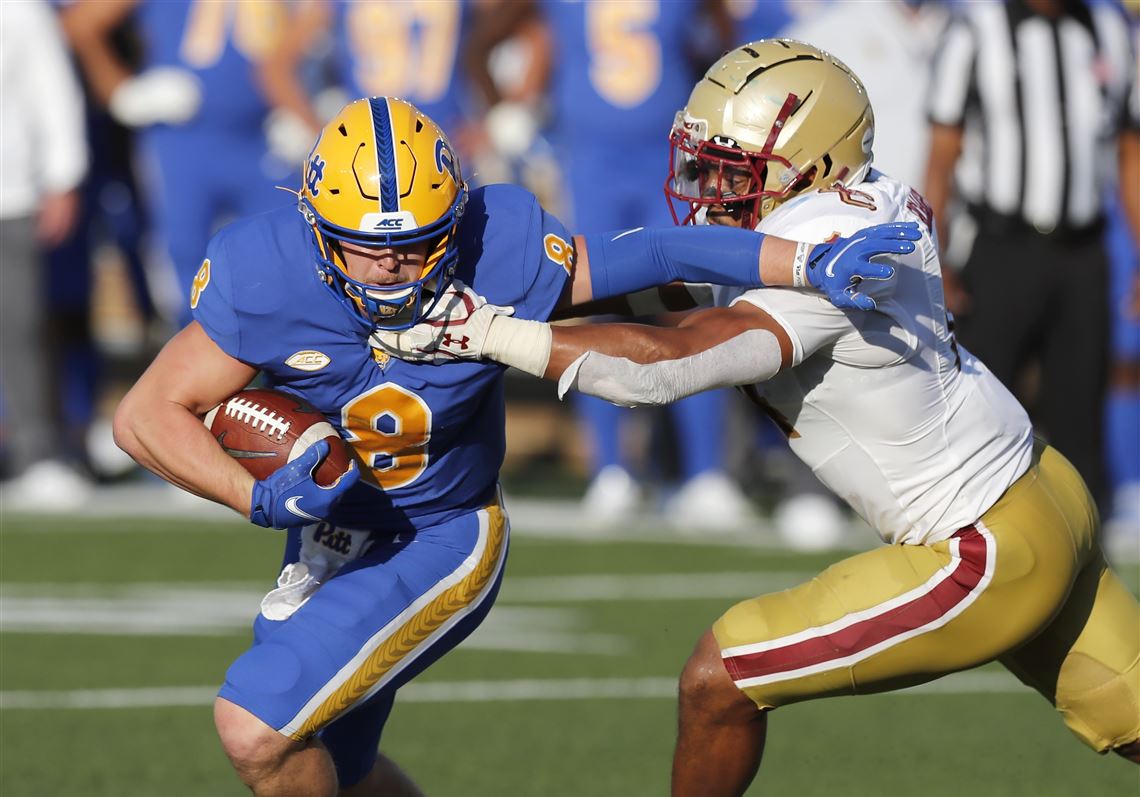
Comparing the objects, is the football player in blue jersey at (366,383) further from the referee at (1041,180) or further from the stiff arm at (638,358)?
the referee at (1041,180)

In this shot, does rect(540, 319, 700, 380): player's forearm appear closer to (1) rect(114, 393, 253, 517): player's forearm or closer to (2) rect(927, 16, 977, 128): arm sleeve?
(1) rect(114, 393, 253, 517): player's forearm

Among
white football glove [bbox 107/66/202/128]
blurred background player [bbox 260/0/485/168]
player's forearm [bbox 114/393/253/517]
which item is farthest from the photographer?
blurred background player [bbox 260/0/485/168]

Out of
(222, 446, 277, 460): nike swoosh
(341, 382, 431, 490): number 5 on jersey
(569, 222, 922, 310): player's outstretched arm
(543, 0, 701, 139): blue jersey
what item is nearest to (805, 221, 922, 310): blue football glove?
(569, 222, 922, 310): player's outstretched arm

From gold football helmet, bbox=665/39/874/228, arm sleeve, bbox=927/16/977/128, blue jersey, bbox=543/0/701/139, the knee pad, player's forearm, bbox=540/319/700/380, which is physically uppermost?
gold football helmet, bbox=665/39/874/228

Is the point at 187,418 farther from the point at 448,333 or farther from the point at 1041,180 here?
the point at 1041,180

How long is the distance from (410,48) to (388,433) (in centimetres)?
597

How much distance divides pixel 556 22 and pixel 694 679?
557 cm

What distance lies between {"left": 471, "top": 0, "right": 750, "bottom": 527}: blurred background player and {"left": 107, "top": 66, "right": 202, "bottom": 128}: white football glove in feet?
5.31

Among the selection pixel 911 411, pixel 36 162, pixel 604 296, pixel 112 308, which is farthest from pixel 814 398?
pixel 112 308

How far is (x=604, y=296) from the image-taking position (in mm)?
4129

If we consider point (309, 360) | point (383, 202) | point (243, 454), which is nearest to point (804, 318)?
point (383, 202)

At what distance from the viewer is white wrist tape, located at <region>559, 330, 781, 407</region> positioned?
147 inches

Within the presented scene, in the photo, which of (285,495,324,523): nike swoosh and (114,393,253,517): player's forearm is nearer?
(285,495,324,523): nike swoosh

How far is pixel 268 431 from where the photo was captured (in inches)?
153
